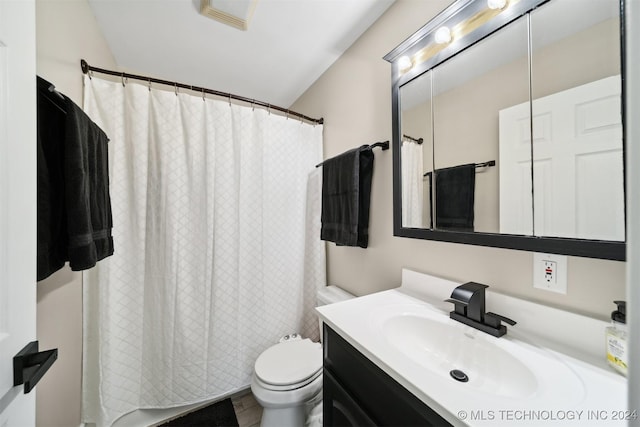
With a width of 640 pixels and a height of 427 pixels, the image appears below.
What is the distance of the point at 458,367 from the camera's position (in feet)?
2.56

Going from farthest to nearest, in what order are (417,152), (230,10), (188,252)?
1. (188,252)
2. (230,10)
3. (417,152)

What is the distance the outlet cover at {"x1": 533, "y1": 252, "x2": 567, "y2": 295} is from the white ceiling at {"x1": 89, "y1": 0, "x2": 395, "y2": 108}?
1.38m

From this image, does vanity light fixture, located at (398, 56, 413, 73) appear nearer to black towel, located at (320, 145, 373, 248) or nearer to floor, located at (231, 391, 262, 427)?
black towel, located at (320, 145, 373, 248)

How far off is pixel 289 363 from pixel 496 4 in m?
1.76

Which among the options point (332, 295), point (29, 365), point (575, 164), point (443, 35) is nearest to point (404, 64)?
point (443, 35)

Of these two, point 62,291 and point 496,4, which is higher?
point 496,4

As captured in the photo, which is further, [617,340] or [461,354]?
[461,354]

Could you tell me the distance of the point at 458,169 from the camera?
0.94 m

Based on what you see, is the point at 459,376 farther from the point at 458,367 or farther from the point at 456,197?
the point at 456,197

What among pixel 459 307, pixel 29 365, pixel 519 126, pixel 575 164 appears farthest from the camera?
pixel 459 307

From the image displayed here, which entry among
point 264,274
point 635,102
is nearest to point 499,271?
point 635,102

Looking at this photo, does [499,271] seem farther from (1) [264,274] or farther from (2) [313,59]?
(2) [313,59]

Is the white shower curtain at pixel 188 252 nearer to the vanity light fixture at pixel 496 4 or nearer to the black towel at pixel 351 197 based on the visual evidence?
the black towel at pixel 351 197

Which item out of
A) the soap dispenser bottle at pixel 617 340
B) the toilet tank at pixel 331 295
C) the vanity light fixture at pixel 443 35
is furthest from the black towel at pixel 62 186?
the soap dispenser bottle at pixel 617 340
